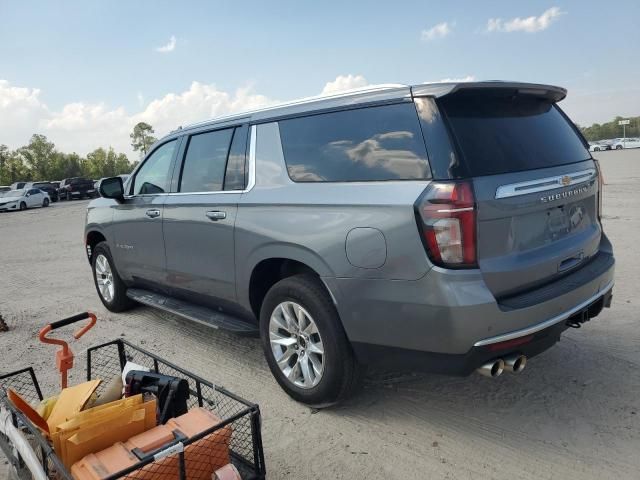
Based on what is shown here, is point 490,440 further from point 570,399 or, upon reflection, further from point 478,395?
point 570,399

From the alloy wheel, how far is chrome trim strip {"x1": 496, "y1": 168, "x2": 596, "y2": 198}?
1354 mm

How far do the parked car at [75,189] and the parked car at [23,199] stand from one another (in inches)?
279

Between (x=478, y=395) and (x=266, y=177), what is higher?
(x=266, y=177)

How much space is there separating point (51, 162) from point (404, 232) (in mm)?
77583

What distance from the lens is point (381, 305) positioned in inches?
112

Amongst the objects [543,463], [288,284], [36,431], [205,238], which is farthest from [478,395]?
[36,431]

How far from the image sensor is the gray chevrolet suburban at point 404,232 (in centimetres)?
266

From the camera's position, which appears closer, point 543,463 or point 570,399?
point 543,463

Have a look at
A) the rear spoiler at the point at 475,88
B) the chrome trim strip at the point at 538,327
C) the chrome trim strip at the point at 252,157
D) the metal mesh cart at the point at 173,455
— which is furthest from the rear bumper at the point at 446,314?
the chrome trim strip at the point at 252,157

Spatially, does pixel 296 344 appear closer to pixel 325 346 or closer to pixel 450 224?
pixel 325 346

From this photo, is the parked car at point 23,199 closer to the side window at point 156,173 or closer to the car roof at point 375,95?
the side window at point 156,173

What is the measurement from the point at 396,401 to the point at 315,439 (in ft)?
2.19

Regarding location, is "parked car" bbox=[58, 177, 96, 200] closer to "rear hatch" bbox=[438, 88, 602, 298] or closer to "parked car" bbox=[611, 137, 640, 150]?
"rear hatch" bbox=[438, 88, 602, 298]

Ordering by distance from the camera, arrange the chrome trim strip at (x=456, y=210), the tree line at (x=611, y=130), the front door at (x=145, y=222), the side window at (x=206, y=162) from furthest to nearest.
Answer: the tree line at (x=611, y=130) → the front door at (x=145, y=222) → the side window at (x=206, y=162) → the chrome trim strip at (x=456, y=210)
